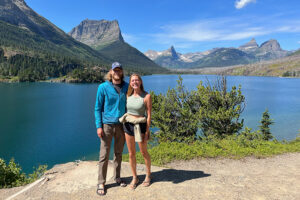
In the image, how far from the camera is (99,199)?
6.53m

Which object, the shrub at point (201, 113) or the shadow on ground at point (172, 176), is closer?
the shadow on ground at point (172, 176)

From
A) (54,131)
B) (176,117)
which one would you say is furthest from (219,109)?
(54,131)

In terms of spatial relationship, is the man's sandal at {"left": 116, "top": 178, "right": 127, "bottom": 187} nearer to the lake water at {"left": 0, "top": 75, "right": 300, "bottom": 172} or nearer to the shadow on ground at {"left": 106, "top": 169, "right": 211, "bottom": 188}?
the shadow on ground at {"left": 106, "top": 169, "right": 211, "bottom": 188}

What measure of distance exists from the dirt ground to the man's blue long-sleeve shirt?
2572mm

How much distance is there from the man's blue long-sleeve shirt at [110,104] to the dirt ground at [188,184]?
2572 millimetres

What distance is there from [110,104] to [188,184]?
424cm

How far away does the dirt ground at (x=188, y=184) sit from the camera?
676cm

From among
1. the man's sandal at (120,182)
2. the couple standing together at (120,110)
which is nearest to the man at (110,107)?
the couple standing together at (120,110)

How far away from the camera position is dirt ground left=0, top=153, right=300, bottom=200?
676 cm

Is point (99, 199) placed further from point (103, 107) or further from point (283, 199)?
point (283, 199)

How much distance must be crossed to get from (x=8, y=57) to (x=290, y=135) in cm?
22498

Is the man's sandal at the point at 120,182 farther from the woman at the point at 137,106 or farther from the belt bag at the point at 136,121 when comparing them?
the belt bag at the point at 136,121

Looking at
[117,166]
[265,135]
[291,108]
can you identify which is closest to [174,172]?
[117,166]

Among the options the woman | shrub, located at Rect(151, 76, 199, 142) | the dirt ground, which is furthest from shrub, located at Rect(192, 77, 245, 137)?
the woman
